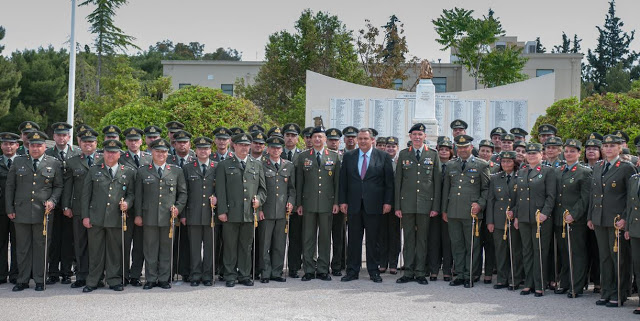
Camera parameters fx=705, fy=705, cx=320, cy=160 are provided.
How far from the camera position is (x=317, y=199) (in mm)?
8828

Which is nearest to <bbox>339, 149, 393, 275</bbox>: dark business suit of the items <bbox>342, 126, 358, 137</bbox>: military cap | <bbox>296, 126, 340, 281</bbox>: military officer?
<bbox>296, 126, 340, 281</bbox>: military officer

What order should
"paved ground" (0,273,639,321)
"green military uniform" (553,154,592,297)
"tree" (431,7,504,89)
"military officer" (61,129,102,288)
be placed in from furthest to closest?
"tree" (431,7,504,89) < "military officer" (61,129,102,288) < "green military uniform" (553,154,592,297) < "paved ground" (0,273,639,321)

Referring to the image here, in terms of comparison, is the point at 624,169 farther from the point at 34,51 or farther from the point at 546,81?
the point at 34,51

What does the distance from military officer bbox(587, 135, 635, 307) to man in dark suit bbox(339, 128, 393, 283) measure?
249cm

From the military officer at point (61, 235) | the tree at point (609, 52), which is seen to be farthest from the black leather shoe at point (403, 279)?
the tree at point (609, 52)

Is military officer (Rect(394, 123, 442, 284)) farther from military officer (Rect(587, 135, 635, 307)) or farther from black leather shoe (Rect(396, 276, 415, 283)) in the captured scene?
military officer (Rect(587, 135, 635, 307))

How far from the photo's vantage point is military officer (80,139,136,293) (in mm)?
7969

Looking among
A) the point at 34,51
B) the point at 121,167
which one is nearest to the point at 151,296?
the point at 121,167

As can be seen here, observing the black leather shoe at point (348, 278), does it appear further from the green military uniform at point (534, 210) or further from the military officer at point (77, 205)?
the military officer at point (77, 205)

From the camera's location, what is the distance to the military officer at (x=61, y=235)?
8523 mm

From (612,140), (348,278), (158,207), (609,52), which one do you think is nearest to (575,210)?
(612,140)

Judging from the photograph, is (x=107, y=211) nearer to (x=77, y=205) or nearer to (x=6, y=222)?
(x=77, y=205)

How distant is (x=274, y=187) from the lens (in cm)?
865

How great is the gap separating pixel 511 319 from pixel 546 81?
52.4 feet
